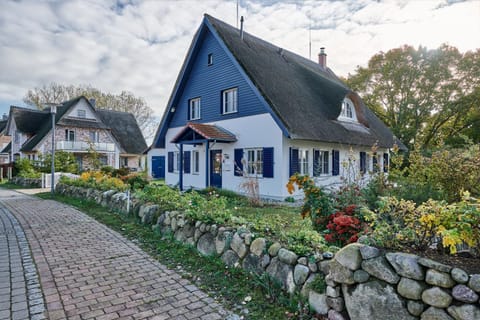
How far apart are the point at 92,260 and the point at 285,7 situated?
1024 cm

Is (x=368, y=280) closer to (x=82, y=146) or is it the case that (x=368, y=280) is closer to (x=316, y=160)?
(x=316, y=160)

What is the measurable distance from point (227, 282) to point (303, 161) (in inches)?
365

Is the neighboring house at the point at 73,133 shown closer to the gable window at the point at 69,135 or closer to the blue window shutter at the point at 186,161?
the gable window at the point at 69,135

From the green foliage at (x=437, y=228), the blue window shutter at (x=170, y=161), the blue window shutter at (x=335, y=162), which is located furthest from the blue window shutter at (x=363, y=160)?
the green foliage at (x=437, y=228)

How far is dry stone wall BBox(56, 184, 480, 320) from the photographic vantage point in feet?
7.56

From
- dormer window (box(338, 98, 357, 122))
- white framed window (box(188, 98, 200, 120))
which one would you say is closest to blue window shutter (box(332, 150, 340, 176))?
dormer window (box(338, 98, 357, 122))

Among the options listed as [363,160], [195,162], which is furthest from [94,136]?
[363,160]

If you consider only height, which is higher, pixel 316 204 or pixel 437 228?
pixel 437 228

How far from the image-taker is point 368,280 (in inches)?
108

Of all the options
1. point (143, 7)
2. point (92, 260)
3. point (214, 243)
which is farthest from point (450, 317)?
point (143, 7)

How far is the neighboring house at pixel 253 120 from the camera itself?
11.9m

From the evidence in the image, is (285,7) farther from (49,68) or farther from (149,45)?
(49,68)

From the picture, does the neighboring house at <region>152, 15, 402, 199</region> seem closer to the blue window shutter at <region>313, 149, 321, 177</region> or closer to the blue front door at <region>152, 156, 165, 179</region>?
the blue window shutter at <region>313, 149, 321, 177</region>

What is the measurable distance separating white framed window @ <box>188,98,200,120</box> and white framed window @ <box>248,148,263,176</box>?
15.3 feet
